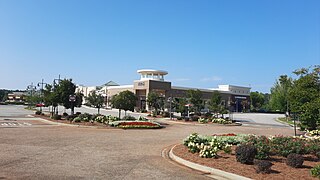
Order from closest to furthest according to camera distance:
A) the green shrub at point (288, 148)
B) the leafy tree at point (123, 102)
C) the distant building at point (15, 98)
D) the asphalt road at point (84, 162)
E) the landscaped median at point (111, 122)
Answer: the asphalt road at point (84, 162)
the green shrub at point (288, 148)
the landscaped median at point (111, 122)
the leafy tree at point (123, 102)
the distant building at point (15, 98)

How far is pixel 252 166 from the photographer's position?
9836mm

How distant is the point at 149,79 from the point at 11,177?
6001cm

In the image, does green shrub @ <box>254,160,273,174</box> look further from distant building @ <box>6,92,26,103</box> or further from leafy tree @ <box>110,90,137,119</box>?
distant building @ <box>6,92,26,103</box>

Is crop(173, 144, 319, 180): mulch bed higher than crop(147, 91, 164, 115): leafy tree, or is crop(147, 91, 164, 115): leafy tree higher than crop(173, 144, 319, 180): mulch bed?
crop(147, 91, 164, 115): leafy tree

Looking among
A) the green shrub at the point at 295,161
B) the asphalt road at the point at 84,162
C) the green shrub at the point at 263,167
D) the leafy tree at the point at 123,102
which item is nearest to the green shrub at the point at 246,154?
the green shrub at the point at 263,167

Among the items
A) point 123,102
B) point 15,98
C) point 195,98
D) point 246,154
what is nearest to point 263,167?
point 246,154

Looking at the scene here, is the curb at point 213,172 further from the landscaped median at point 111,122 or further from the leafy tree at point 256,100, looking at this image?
the leafy tree at point 256,100

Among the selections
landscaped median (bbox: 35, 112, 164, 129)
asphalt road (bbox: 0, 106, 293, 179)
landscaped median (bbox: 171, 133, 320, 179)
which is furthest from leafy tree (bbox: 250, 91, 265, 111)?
asphalt road (bbox: 0, 106, 293, 179)

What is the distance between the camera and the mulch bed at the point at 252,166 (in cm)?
880

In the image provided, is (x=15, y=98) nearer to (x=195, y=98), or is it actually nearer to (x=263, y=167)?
(x=195, y=98)

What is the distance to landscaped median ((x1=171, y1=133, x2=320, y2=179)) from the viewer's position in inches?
354

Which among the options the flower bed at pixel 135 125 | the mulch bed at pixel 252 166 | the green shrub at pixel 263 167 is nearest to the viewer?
the mulch bed at pixel 252 166

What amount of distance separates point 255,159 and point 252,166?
74cm

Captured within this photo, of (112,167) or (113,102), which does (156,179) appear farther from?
(113,102)
